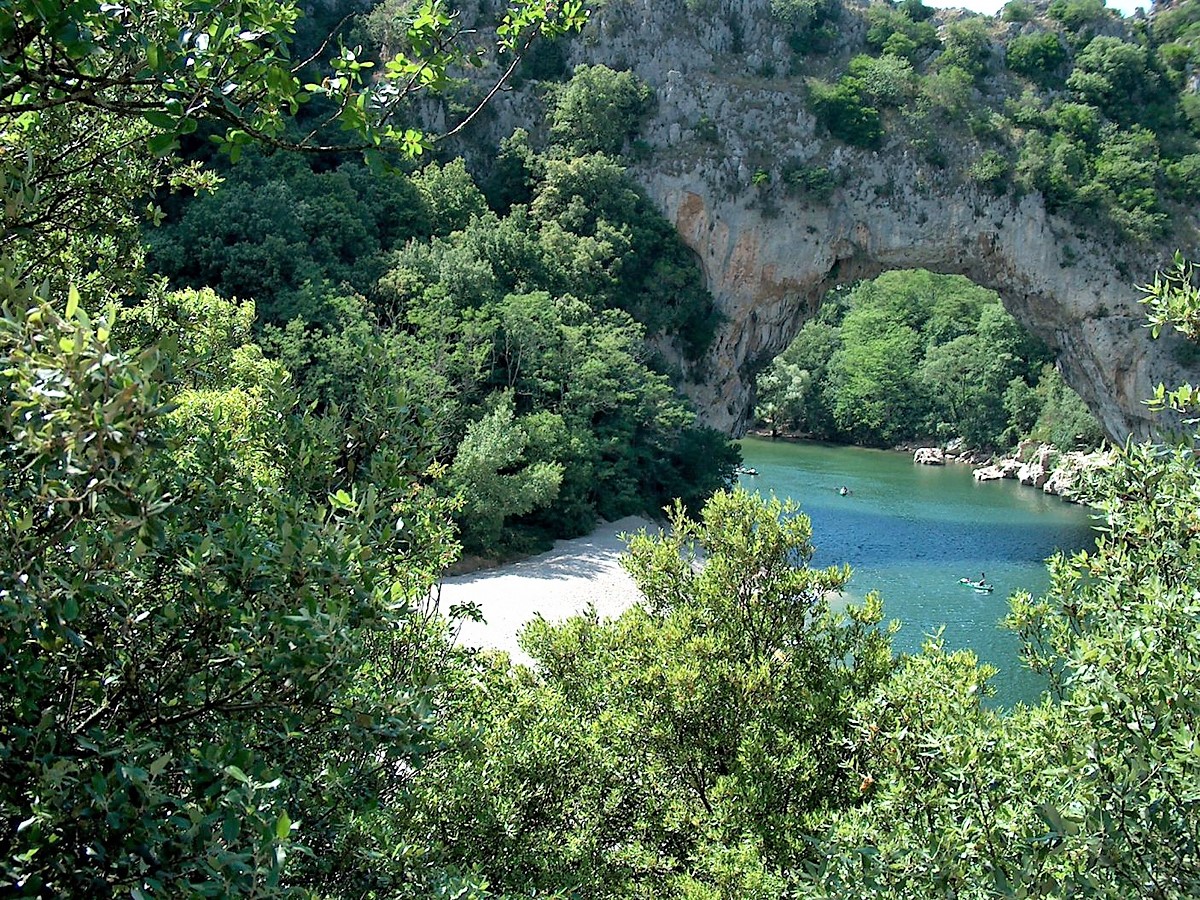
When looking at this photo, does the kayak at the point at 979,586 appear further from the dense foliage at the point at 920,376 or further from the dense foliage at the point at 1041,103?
the dense foliage at the point at 920,376

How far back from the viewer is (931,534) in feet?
95.3

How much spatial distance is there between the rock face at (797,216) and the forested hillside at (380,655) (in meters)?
23.8

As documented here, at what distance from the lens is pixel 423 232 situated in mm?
27250

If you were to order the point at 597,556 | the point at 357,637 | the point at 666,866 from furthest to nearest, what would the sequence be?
1. the point at 597,556
2. the point at 666,866
3. the point at 357,637

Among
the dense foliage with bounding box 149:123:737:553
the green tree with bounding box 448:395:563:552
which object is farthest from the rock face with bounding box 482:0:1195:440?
the green tree with bounding box 448:395:563:552

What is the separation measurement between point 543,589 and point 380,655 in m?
13.9

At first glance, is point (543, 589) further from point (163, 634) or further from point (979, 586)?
point (163, 634)

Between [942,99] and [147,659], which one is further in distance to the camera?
[942,99]

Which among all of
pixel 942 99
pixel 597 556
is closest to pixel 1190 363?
pixel 942 99

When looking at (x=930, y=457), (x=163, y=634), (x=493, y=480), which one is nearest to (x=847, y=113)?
(x=493, y=480)

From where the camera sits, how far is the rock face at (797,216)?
103 ft

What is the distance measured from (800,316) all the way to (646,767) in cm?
2918

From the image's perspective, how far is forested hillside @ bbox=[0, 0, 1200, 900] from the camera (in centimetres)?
240

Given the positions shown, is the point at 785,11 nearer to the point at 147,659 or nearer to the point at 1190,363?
the point at 1190,363
